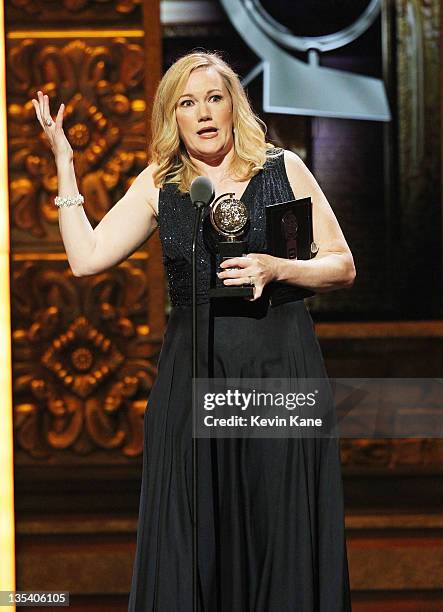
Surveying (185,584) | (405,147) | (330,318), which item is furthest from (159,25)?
(185,584)

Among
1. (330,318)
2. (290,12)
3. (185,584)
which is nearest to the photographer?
(185,584)

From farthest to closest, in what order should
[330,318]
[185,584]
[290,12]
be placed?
[330,318] < [290,12] < [185,584]

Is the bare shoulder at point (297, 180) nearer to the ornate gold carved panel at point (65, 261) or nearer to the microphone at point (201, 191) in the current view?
the microphone at point (201, 191)

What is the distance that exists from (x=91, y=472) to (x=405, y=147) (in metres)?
1.72

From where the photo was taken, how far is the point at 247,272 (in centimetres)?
183

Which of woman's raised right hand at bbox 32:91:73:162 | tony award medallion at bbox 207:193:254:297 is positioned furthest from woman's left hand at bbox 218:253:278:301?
woman's raised right hand at bbox 32:91:73:162

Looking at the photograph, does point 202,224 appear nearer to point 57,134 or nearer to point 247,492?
point 57,134

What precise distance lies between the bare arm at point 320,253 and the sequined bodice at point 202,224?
2 centimetres

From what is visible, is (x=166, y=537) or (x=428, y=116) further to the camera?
(x=428, y=116)

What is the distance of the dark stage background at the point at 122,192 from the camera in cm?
366

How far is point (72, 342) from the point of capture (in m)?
3.70

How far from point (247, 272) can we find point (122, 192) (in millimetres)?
2008

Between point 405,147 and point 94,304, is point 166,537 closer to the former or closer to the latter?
point 94,304

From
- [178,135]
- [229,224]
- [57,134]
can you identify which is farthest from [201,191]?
[57,134]
